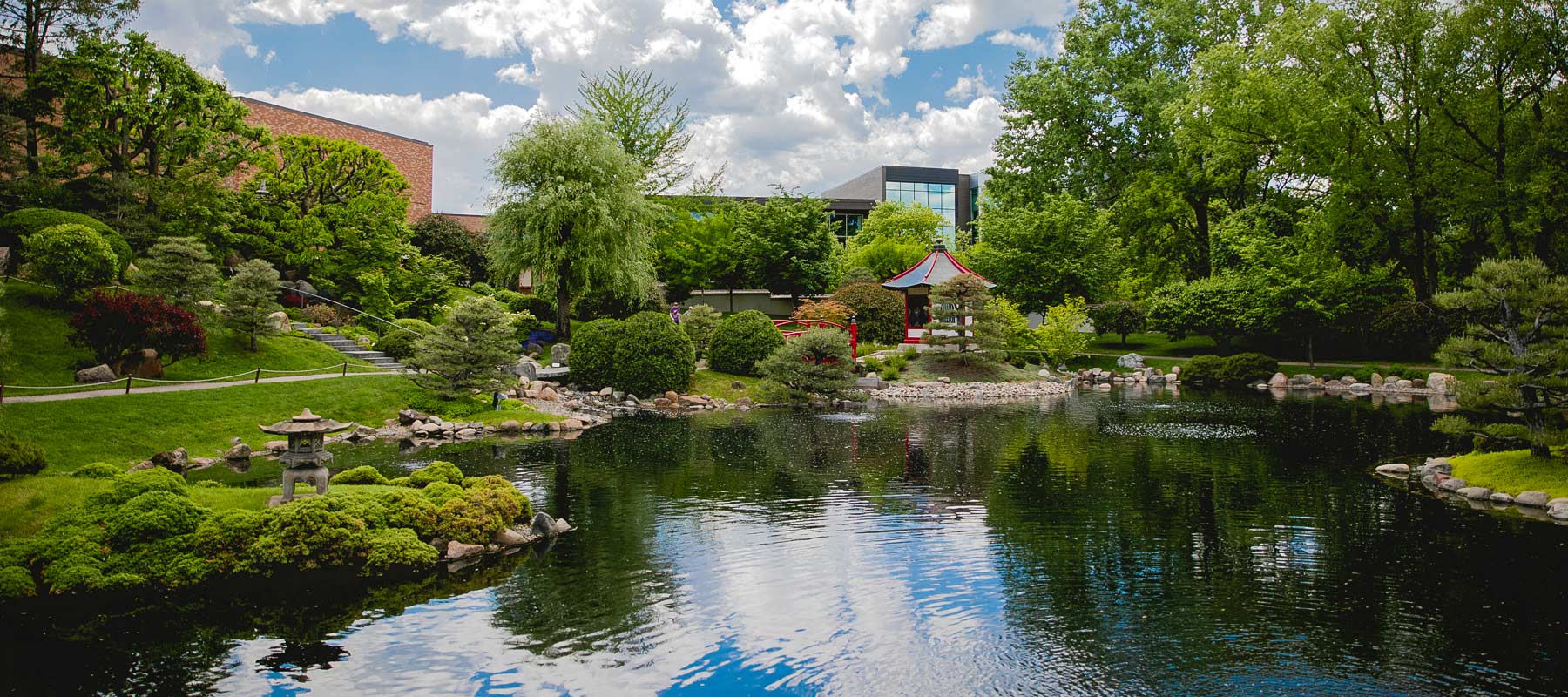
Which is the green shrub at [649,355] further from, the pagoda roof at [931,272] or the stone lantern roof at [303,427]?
the pagoda roof at [931,272]

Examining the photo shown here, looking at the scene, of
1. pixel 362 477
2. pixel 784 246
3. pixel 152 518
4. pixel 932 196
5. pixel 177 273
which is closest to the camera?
pixel 152 518

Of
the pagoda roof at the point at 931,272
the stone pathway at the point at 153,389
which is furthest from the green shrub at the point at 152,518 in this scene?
the pagoda roof at the point at 931,272

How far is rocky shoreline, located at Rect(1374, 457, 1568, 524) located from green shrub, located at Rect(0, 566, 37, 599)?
15.7 metres

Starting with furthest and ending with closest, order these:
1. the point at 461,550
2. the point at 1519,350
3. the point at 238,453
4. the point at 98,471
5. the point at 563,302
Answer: the point at 563,302 → the point at 238,453 → the point at 1519,350 → the point at 98,471 → the point at 461,550

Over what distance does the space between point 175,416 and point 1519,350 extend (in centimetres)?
2006

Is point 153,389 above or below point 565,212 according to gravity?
below

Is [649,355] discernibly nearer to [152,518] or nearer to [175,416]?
[175,416]

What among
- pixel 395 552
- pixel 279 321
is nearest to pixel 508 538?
pixel 395 552

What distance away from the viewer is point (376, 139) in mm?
38594

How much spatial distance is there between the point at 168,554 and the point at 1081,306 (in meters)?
32.5

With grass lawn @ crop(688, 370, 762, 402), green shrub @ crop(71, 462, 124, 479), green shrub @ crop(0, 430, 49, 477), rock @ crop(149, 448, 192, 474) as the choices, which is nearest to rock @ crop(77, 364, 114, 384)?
rock @ crop(149, 448, 192, 474)

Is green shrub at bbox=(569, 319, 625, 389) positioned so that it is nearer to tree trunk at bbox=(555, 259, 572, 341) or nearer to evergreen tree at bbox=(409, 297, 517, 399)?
evergreen tree at bbox=(409, 297, 517, 399)

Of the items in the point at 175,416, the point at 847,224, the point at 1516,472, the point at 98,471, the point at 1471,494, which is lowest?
the point at 1471,494

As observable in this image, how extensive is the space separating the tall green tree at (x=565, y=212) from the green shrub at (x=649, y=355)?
5.74 meters
